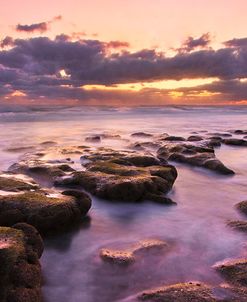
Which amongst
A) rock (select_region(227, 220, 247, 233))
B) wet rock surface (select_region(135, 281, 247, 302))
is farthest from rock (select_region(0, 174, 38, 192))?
wet rock surface (select_region(135, 281, 247, 302))

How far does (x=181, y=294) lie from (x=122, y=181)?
20.0ft

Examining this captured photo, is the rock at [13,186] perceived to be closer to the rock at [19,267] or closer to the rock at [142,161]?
the rock at [19,267]

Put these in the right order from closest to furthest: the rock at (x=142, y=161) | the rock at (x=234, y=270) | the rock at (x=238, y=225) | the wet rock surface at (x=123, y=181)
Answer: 1. the rock at (x=234, y=270)
2. the rock at (x=238, y=225)
3. the wet rock surface at (x=123, y=181)
4. the rock at (x=142, y=161)

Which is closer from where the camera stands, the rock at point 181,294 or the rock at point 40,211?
the rock at point 181,294

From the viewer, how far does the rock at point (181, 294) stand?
19.8ft

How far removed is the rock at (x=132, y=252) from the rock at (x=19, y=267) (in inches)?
64.1

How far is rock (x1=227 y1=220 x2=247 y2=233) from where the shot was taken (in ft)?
30.6

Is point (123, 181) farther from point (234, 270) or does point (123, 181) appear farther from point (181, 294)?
point (181, 294)

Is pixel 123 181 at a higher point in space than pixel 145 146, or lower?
higher

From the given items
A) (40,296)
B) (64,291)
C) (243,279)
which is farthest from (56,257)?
(243,279)

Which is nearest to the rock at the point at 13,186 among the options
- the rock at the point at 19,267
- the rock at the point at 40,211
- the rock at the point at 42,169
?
the rock at the point at 40,211

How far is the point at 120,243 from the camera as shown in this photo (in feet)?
28.3

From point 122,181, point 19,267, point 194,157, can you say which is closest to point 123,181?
point 122,181

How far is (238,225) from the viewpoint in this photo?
9555 millimetres
